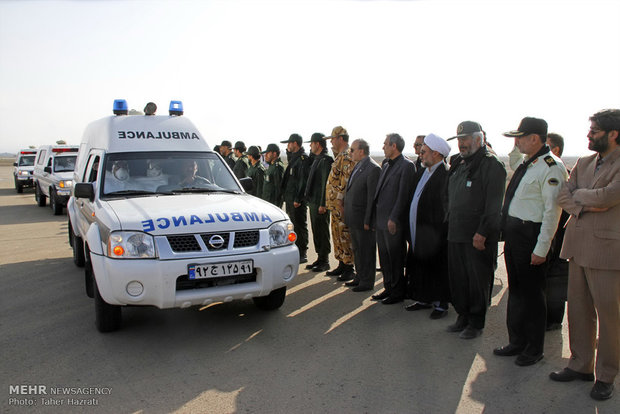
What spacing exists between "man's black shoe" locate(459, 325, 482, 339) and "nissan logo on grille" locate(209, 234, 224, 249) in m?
2.49

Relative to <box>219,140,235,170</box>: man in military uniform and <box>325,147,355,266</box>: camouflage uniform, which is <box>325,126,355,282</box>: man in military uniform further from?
<box>219,140,235,170</box>: man in military uniform

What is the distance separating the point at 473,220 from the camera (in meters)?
4.79

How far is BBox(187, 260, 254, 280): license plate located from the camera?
15.1 ft

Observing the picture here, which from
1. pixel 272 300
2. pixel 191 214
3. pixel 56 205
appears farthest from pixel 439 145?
pixel 56 205

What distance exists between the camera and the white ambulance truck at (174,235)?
→ 4.56m

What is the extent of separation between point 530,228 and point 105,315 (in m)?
4.04

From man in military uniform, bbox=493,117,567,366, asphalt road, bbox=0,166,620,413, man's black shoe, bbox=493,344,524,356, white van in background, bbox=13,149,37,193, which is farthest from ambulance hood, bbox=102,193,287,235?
white van in background, bbox=13,149,37,193

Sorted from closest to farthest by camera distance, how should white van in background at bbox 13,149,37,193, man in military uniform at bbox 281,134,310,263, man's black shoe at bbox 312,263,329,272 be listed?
man's black shoe at bbox 312,263,329,272 → man in military uniform at bbox 281,134,310,263 → white van in background at bbox 13,149,37,193

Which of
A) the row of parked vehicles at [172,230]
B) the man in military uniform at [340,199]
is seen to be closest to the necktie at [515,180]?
Answer: the row of parked vehicles at [172,230]

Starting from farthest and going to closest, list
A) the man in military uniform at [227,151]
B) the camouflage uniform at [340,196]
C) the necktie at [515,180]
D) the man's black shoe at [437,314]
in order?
the man in military uniform at [227,151]
the camouflage uniform at [340,196]
the man's black shoe at [437,314]
the necktie at [515,180]

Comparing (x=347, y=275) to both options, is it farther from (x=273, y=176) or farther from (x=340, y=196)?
(x=273, y=176)

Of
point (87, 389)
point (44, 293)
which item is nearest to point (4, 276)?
point (44, 293)

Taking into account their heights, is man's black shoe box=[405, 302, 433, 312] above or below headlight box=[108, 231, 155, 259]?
below

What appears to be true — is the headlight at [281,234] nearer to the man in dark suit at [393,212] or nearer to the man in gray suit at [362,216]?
the man in dark suit at [393,212]
